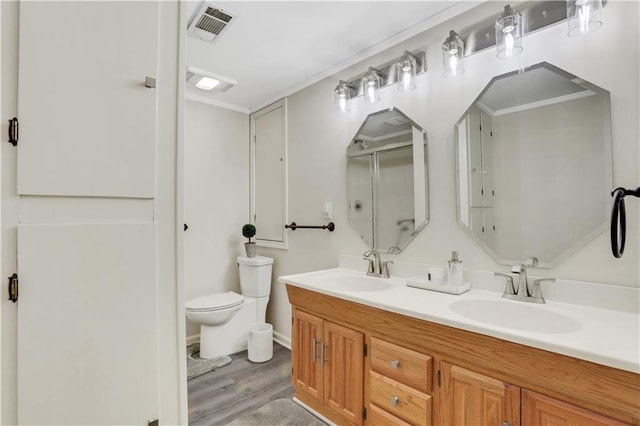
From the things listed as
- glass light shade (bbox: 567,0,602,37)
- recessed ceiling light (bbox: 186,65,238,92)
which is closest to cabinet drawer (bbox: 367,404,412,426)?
glass light shade (bbox: 567,0,602,37)

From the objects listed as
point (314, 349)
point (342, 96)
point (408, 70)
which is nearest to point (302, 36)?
point (342, 96)

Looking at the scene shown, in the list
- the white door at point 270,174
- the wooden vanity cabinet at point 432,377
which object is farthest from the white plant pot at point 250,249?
the wooden vanity cabinet at point 432,377

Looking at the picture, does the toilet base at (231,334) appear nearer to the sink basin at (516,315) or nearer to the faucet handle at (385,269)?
the faucet handle at (385,269)

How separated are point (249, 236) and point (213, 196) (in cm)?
55

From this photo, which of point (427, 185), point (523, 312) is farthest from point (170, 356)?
point (427, 185)

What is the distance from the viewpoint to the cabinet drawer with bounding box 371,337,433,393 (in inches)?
53.9

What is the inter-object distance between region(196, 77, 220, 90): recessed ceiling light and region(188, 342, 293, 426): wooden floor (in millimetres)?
2333

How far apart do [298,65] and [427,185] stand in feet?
4.66

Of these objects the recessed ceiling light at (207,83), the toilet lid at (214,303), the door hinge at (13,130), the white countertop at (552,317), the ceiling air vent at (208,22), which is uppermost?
the ceiling air vent at (208,22)

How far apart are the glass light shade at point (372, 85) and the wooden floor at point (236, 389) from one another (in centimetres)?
211

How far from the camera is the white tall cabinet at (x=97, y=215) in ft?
2.72

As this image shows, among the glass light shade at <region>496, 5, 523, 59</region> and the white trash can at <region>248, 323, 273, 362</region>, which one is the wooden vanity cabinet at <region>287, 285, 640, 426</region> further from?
→ the glass light shade at <region>496, 5, 523, 59</region>

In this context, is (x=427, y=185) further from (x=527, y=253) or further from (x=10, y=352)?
(x=10, y=352)

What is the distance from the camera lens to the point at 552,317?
4.37ft
